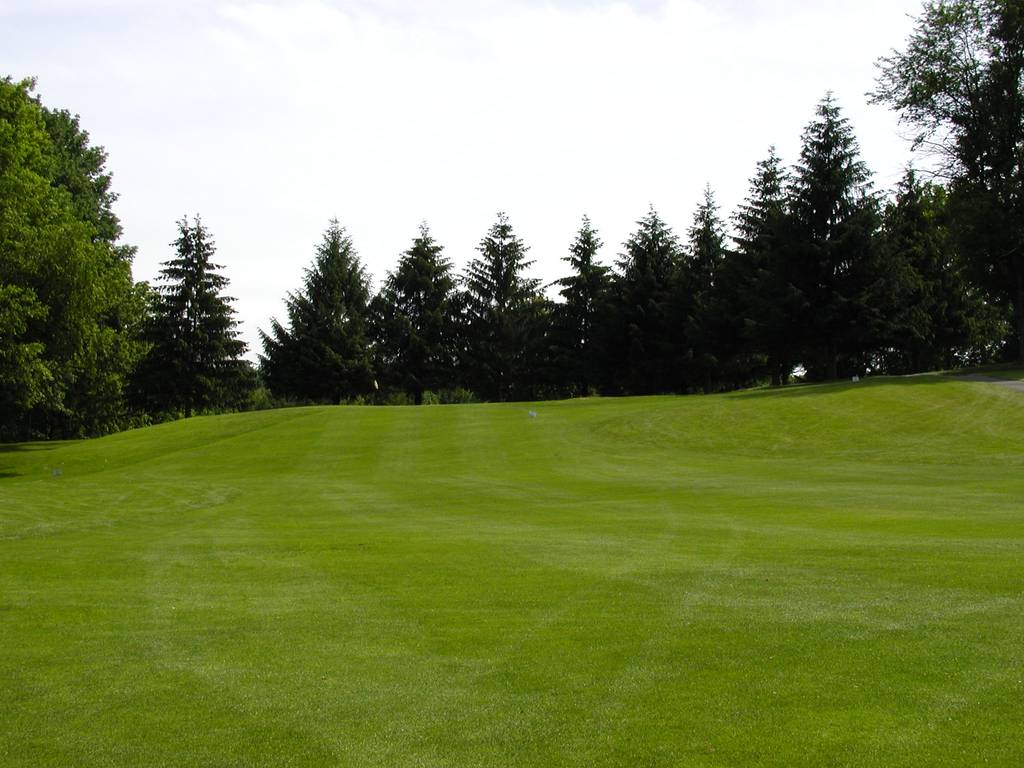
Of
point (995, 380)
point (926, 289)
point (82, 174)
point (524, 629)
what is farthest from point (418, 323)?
point (524, 629)

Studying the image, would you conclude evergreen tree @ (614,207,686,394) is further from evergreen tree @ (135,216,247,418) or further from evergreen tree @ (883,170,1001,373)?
evergreen tree @ (135,216,247,418)

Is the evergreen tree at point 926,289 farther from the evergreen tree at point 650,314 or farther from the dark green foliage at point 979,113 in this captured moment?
the evergreen tree at point 650,314

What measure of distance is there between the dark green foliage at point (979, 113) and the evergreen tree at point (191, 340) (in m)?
44.3

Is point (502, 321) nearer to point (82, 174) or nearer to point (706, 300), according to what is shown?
point (706, 300)

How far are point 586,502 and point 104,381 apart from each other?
47954 mm

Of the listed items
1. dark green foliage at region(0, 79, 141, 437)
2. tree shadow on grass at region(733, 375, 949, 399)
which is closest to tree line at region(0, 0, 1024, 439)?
dark green foliage at region(0, 79, 141, 437)

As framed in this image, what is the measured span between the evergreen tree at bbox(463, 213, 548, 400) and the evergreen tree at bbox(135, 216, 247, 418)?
2062 centimetres

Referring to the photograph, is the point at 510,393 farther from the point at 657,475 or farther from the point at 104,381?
the point at 657,475

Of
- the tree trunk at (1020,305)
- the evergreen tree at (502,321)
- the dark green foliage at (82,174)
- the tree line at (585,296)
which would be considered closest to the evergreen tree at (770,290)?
the tree line at (585,296)

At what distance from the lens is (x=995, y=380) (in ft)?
132

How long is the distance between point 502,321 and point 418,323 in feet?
25.0

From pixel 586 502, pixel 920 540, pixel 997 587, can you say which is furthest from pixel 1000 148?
pixel 997 587

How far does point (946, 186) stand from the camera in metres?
50.7

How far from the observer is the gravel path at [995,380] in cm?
3738
